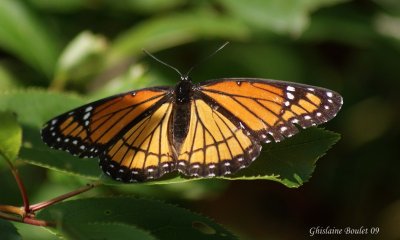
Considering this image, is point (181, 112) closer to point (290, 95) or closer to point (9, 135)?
point (290, 95)

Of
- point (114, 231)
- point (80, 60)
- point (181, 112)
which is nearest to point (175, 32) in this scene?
A: point (80, 60)

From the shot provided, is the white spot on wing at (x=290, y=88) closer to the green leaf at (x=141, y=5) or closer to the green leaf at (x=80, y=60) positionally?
the green leaf at (x=80, y=60)

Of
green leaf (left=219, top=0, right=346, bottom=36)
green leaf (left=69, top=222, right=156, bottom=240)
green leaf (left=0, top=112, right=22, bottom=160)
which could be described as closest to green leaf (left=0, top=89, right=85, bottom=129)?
green leaf (left=0, top=112, right=22, bottom=160)

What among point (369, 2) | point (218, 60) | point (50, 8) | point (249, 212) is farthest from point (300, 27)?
point (249, 212)

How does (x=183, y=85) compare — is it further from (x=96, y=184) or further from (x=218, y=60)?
(x=218, y=60)

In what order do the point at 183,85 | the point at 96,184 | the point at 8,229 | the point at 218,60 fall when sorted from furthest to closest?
the point at 218,60 → the point at 183,85 → the point at 96,184 → the point at 8,229

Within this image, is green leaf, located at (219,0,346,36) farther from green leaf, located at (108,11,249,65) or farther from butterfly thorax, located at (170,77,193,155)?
butterfly thorax, located at (170,77,193,155)
